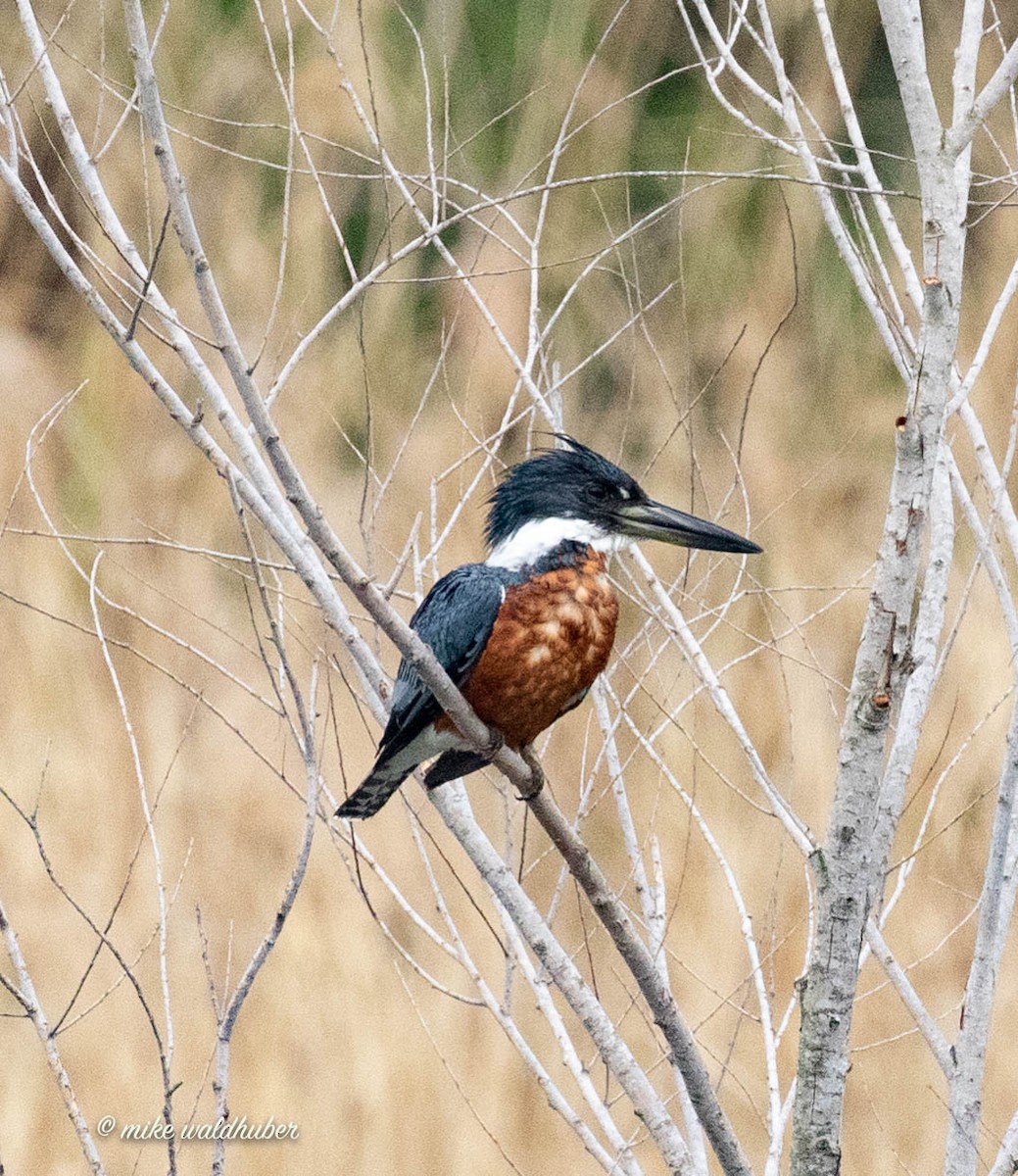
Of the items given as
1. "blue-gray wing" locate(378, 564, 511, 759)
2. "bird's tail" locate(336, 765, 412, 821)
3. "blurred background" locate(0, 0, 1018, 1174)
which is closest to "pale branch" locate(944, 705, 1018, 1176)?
"blue-gray wing" locate(378, 564, 511, 759)

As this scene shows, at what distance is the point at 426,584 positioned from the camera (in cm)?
478

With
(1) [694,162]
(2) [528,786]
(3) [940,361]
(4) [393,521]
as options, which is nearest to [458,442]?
(4) [393,521]

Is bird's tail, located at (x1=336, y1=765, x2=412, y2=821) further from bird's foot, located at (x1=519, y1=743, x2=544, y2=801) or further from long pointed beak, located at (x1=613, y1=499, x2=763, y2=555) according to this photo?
long pointed beak, located at (x1=613, y1=499, x2=763, y2=555)

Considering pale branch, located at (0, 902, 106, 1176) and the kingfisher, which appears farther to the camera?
the kingfisher

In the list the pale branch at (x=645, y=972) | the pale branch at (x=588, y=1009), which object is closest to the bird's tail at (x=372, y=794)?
the pale branch at (x=588, y=1009)

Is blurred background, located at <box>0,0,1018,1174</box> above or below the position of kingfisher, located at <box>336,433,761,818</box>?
above

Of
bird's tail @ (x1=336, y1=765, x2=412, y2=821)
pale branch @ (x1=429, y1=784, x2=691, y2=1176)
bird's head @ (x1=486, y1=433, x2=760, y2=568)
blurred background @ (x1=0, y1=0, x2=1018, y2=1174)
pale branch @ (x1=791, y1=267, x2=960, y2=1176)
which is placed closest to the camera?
pale branch @ (x1=791, y1=267, x2=960, y2=1176)

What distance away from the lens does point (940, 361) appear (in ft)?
6.52

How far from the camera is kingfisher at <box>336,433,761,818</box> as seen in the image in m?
2.72

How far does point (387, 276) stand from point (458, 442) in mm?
666

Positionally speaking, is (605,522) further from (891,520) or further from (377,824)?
(377,824)

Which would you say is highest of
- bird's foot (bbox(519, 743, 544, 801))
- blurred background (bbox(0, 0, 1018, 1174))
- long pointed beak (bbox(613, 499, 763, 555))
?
blurred background (bbox(0, 0, 1018, 1174))

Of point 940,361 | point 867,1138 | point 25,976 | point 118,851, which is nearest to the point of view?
point 940,361

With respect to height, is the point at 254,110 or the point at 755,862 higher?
the point at 254,110
